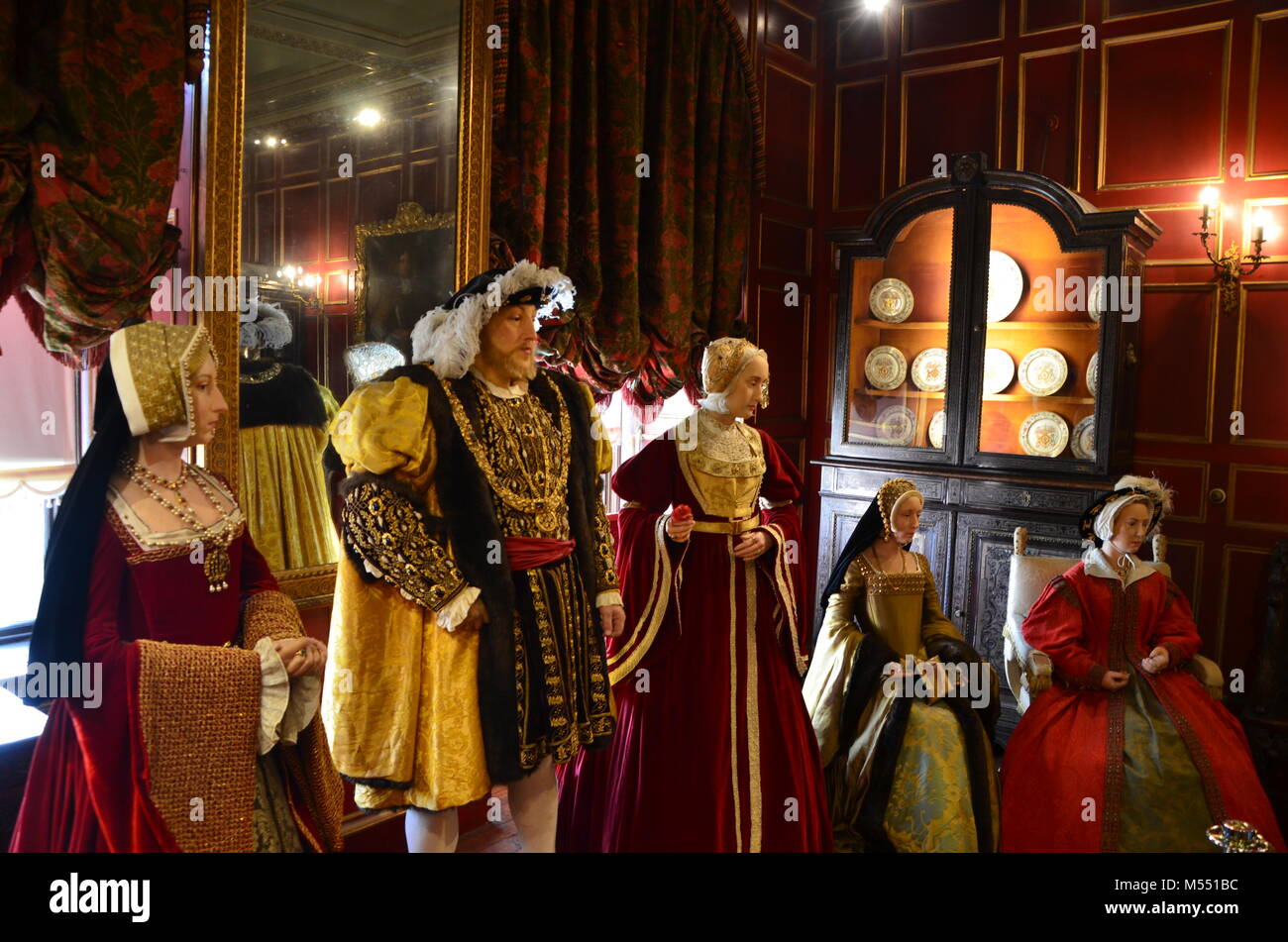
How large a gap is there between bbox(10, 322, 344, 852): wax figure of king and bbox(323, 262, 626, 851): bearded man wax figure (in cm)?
32

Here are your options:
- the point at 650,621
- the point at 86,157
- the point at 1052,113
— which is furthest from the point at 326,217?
the point at 1052,113

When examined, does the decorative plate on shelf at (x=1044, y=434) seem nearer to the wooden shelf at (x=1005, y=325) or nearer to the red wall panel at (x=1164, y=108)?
the wooden shelf at (x=1005, y=325)

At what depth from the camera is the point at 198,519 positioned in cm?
180

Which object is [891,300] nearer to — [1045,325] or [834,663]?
[1045,325]

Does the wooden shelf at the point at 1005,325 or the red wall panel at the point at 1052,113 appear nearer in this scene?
the wooden shelf at the point at 1005,325

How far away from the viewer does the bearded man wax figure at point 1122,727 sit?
287 centimetres

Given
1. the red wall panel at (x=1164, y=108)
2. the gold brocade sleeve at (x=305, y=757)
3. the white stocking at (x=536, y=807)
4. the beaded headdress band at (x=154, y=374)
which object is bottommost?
the white stocking at (x=536, y=807)

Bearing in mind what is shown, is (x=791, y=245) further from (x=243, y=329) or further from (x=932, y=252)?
(x=243, y=329)

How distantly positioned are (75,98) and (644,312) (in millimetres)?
2254

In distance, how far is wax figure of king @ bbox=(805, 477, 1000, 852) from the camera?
2859mm

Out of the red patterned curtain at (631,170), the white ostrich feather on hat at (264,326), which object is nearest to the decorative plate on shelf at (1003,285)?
the red patterned curtain at (631,170)

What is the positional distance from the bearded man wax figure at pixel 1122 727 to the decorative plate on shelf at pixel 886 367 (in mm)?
1712

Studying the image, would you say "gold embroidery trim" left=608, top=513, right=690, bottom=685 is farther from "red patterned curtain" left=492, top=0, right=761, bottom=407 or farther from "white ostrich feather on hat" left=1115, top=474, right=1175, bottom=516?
"white ostrich feather on hat" left=1115, top=474, right=1175, bottom=516

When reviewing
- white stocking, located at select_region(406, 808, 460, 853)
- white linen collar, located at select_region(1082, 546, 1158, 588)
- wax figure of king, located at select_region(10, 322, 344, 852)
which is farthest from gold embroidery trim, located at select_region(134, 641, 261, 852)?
white linen collar, located at select_region(1082, 546, 1158, 588)
